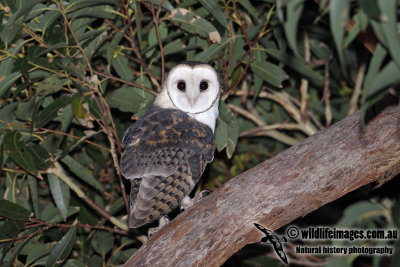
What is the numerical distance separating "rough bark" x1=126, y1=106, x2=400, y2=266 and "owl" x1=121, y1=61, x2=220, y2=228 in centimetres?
42

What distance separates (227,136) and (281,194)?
3.94ft

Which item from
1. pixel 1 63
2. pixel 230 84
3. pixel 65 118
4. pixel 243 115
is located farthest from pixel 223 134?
pixel 1 63

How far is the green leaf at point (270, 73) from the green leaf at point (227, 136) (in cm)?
41

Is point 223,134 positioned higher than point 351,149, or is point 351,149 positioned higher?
point 351,149

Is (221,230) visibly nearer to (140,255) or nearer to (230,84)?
(140,255)

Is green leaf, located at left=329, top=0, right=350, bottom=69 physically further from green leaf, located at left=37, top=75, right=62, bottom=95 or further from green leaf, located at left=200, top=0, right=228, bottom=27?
green leaf, located at left=37, top=75, right=62, bottom=95

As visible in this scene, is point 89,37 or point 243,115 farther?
→ point 243,115

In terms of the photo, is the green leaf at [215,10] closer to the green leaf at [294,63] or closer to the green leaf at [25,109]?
the green leaf at [294,63]

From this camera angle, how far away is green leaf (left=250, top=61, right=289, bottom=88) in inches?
145

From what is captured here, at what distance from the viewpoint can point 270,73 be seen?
3.69m

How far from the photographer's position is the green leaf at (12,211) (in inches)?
128

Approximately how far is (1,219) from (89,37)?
5.02ft

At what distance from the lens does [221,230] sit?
261cm

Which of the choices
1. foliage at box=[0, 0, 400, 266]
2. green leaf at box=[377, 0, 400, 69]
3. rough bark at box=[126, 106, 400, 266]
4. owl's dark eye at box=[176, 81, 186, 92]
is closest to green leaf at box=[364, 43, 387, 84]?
green leaf at box=[377, 0, 400, 69]
